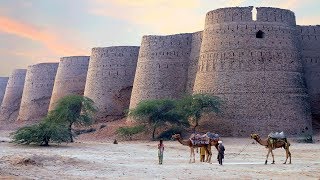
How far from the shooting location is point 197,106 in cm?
2566

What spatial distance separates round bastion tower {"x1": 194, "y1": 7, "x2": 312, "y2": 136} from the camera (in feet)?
83.3

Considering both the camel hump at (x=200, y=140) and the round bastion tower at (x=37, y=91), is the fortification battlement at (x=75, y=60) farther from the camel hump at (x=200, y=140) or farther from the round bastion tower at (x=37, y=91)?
the camel hump at (x=200, y=140)

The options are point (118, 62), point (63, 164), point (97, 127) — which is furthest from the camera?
point (118, 62)

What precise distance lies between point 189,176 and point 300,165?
181 inches

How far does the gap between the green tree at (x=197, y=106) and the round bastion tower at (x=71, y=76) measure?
1518cm

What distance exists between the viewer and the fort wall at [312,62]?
1101 inches

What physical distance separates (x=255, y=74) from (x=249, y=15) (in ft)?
10.6

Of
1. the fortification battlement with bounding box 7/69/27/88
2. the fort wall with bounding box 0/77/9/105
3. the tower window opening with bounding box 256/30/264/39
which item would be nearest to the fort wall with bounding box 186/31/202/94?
the tower window opening with bounding box 256/30/264/39

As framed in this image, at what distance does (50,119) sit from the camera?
26.7 metres

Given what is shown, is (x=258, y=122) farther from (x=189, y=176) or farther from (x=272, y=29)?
(x=189, y=176)

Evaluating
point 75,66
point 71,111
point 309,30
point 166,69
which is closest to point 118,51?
point 166,69

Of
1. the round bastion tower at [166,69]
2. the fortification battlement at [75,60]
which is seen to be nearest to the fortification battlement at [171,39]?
the round bastion tower at [166,69]

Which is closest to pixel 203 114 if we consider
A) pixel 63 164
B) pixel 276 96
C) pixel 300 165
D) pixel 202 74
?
pixel 202 74

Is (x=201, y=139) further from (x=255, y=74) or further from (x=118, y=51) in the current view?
(x=118, y=51)
